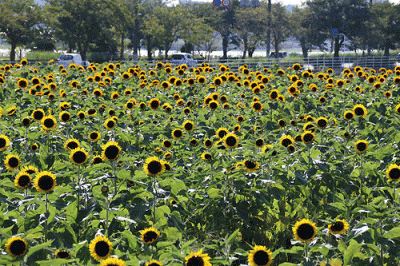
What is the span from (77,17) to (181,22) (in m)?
16.6

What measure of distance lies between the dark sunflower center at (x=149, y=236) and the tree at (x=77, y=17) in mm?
41847

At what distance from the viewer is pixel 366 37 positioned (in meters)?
56.2

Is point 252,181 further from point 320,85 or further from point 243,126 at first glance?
point 320,85

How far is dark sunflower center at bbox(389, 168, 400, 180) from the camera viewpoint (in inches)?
136

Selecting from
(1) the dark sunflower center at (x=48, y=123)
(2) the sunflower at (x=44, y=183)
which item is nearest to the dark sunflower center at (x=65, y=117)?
(1) the dark sunflower center at (x=48, y=123)

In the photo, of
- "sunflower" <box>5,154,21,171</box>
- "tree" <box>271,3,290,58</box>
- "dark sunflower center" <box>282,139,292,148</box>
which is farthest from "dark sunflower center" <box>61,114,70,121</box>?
"tree" <box>271,3,290,58</box>

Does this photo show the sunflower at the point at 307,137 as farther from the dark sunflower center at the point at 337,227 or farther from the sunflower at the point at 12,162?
the sunflower at the point at 12,162

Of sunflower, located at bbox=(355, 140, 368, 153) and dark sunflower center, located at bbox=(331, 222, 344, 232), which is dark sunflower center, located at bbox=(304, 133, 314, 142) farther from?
dark sunflower center, located at bbox=(331, 222, 344, 232)

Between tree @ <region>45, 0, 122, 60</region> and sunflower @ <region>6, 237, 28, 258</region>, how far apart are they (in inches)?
1651

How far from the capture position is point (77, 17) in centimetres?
4247

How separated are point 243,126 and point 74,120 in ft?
8.65

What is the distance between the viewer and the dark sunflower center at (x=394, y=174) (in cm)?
346

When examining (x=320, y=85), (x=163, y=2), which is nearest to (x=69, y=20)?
(x=163, y=2)

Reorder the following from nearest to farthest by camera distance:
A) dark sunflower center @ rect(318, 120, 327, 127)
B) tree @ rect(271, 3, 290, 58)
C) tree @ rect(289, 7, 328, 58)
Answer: dark sunflower center @ rect(318, 120, 327, 127), tree @ rect(289, 7, 328, 58), tree @ rect(271, 3, 290, 58)
